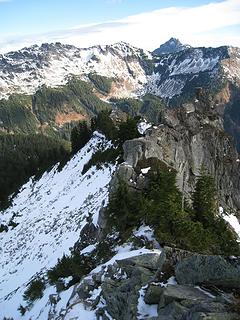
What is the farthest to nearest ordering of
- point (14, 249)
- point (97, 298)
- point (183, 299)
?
point (14, 249)
point (97, 298)
point (183, 299)

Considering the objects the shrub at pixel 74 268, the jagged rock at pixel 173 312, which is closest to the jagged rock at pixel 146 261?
the jagged rock at pixel 173 312

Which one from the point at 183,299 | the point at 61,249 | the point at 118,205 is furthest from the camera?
the point at 61,249

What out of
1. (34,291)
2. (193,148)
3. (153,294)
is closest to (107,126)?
(193,148)

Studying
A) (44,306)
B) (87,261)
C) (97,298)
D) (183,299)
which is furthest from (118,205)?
(183,299)

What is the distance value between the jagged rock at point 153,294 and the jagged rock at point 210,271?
964 mm

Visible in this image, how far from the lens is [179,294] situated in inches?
650

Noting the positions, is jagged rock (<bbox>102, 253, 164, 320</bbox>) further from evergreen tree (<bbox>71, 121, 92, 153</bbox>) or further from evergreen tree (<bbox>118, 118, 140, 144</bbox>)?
evergreen tree (<bbox>71, 121, 92, 153</bbox>)

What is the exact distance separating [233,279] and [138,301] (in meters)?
4.32

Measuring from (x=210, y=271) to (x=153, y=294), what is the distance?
2.63 meters

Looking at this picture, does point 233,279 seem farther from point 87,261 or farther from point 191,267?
point 87,261

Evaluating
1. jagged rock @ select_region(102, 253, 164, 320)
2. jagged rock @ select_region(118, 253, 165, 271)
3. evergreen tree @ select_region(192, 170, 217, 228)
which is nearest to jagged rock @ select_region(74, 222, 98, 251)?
evergreen tree @ select_region(192, 170, 217, 228)

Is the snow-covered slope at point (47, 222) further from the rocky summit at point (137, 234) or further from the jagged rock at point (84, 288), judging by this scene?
the jagged rock at point (84, 288)

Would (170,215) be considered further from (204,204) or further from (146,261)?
(204,204)

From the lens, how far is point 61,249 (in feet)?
139
